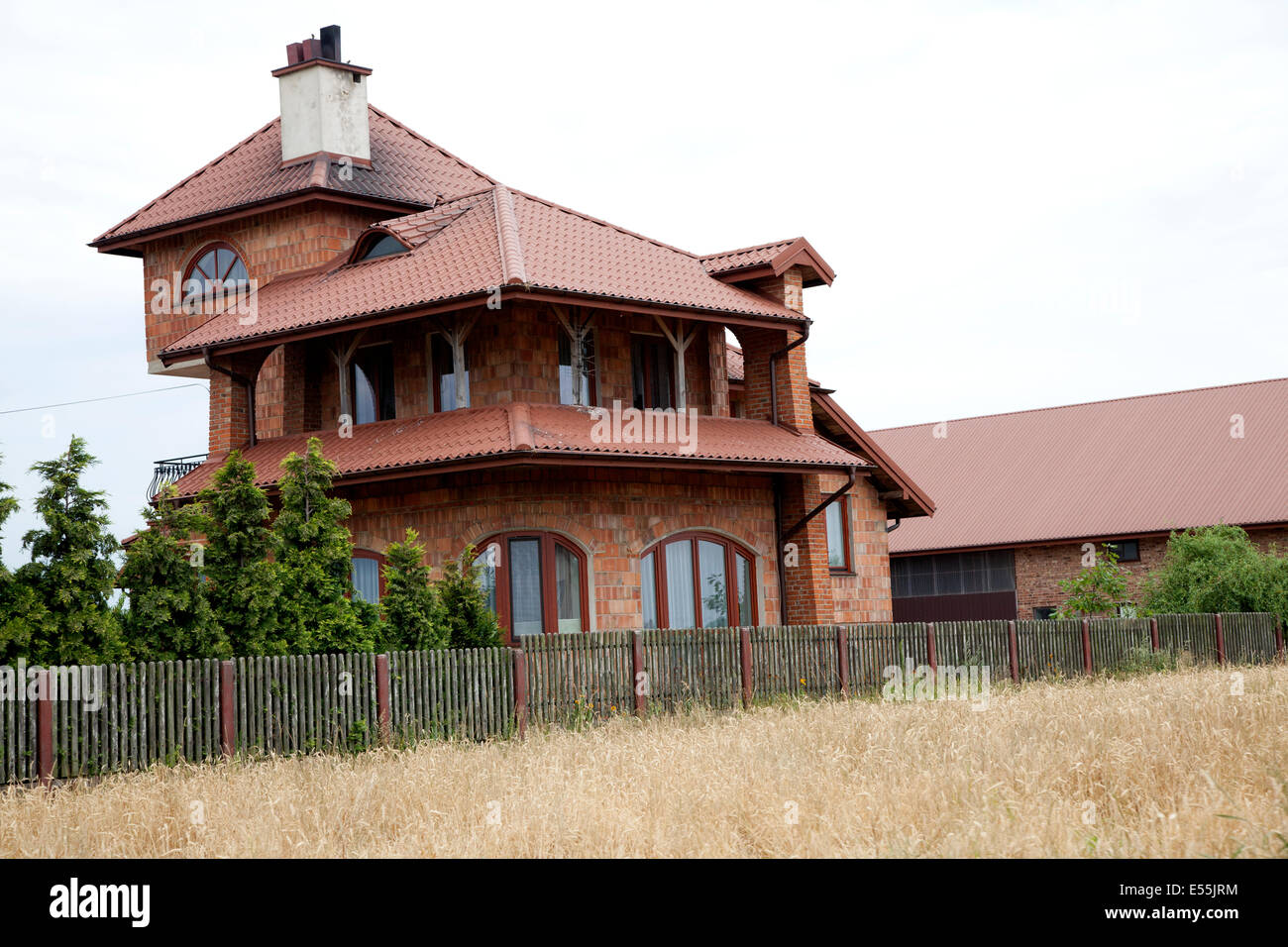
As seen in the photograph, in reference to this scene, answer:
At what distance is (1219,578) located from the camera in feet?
92.6

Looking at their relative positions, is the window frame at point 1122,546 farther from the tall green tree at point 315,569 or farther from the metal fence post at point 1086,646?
the tall green tree at point 315,569

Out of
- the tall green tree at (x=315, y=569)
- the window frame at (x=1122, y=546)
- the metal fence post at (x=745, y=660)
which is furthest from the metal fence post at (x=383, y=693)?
the window frame at (x=1122, y=546)

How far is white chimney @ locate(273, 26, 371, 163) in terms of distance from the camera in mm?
25625

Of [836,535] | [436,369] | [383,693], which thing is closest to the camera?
[383,693]

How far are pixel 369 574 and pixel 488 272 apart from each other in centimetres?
487

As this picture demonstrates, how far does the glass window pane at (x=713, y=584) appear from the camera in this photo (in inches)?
874

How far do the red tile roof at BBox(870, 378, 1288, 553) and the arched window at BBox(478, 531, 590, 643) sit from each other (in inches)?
724

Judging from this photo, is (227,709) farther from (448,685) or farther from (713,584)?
(713,584)

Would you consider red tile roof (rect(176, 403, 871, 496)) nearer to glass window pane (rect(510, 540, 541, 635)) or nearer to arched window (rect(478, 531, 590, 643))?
arched window (rect(478, 531, 590, 643))

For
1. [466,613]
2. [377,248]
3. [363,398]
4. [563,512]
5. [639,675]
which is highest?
[377,248]

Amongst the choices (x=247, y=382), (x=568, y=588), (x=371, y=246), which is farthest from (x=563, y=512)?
(x=371, y=246)

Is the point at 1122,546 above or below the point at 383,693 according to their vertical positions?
above

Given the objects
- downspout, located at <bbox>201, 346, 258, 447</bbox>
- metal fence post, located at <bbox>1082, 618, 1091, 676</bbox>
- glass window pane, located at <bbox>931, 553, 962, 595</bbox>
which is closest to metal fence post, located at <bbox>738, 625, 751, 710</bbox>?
metal fence post, located at <bbox>1082, 618, 1091, 676</bbox>
